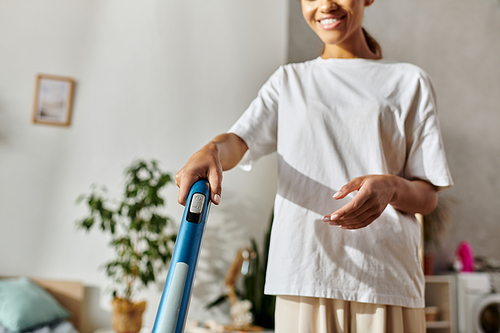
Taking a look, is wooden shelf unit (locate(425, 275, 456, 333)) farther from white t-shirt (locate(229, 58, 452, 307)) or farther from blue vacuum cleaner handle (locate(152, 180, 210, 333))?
blue vacuum cleaner handle (locate(152, 180, 210, 333))

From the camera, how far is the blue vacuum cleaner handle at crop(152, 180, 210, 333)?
1.24 feet

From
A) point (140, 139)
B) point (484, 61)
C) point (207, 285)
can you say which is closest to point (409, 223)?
point (207, 285)

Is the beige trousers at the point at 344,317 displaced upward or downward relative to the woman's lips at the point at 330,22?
downward

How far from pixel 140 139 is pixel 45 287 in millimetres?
1143

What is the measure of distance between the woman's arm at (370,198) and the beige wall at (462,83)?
3592mm

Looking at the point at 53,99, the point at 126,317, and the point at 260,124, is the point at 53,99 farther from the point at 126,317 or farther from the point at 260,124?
the point at 260,124

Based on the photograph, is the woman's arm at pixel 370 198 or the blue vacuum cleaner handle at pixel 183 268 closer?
the blue vacuum cleaner handle at pixel 183 268

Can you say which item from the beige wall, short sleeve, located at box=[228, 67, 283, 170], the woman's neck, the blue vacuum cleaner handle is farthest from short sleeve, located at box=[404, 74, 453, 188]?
the beige wall

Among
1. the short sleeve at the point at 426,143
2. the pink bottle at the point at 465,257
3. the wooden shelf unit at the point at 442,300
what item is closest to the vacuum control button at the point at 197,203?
the short sleeve at the point at 426,143

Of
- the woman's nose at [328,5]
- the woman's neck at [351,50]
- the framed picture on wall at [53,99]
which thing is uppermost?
the framed picture on wall at [53,99]

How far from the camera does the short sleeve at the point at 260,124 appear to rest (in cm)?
79

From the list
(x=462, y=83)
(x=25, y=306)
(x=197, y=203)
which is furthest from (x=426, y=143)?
(x=462, y=83)

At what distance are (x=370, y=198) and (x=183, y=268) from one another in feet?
0.95

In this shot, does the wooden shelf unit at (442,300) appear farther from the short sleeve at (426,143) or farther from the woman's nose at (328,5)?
the woman's nose at (328,5)
